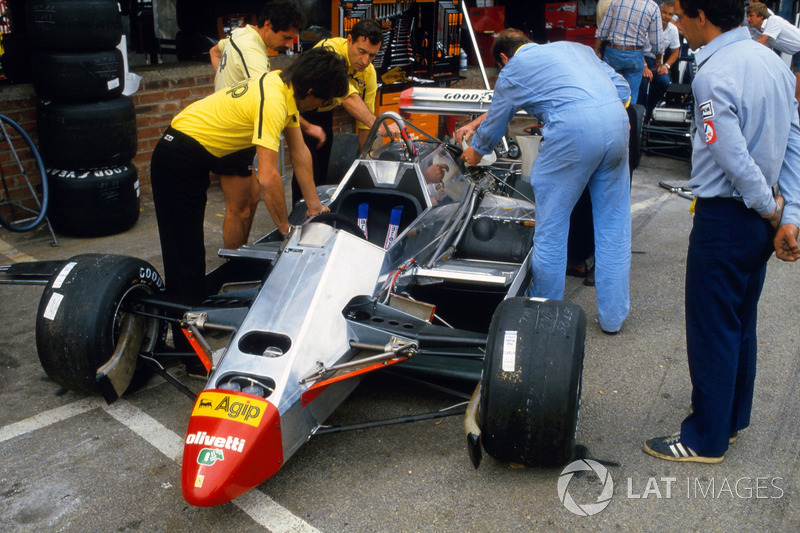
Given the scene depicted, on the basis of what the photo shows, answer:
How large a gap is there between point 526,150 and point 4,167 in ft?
14.0

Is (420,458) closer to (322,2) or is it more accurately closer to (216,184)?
(216,184)

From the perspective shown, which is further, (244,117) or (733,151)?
(244,117)

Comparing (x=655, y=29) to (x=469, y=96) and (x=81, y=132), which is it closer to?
(x=469, y=96)

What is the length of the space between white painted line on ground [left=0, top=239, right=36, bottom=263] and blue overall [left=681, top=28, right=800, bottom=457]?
4.70 metres

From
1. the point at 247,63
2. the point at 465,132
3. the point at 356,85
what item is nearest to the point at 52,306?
the point at 247,63

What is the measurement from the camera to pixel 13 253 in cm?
556

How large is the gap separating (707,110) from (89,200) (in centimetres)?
472

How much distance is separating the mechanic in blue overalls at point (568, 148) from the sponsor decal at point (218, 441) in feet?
7.27

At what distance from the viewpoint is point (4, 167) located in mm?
5988

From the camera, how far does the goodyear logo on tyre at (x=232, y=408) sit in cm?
265

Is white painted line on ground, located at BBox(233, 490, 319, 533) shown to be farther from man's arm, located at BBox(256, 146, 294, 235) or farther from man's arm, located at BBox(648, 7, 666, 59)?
man's arm, located at BBox(648, 7, 666, 59)

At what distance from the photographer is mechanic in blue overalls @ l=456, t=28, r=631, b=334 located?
3904mm

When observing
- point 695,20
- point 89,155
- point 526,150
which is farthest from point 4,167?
point 695,20

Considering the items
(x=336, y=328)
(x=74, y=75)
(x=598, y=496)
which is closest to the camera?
(x=598, y=496)
